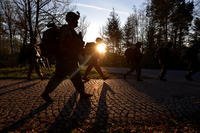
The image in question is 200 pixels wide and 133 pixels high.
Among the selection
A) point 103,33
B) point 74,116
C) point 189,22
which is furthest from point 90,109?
point 103,33

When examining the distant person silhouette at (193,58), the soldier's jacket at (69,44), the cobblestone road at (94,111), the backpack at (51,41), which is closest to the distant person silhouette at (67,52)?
the soldier's jacket at (69,44)

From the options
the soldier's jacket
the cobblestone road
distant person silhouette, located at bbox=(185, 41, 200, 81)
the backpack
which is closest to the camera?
the cobblestone road

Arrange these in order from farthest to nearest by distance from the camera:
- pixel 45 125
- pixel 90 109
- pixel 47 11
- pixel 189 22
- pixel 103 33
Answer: pixel 103 33
pixel 189 22
pixel 47 11
pixel 90 109
pixel 45 125

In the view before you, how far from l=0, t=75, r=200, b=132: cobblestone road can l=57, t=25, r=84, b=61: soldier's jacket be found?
1.13 metres

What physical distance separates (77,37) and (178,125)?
3418 mm

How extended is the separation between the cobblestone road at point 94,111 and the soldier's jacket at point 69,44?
3.72ft

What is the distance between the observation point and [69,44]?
8.66m

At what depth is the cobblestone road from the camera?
21.3 ft

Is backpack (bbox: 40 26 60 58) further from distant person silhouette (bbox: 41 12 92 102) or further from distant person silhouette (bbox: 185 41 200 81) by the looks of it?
distant person silhouette (bbox: 185 41 200 81)

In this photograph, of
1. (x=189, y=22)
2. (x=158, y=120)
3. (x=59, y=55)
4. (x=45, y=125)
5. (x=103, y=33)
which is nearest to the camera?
(x=45, y=125)

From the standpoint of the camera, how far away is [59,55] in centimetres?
877

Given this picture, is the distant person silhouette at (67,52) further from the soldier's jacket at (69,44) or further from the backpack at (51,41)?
the backpack at (51,41)

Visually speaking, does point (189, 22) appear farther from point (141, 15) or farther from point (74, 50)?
point (74, 50)

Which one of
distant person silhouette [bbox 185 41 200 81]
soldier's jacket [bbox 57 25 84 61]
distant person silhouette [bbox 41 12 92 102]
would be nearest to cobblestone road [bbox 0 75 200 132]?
distant person silhouette [bbox 41 12 92 102]
